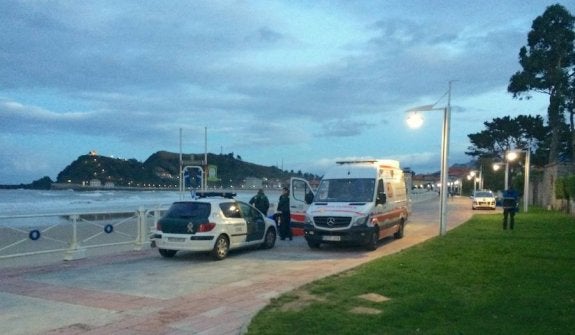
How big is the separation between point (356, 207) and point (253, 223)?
2.94 metres

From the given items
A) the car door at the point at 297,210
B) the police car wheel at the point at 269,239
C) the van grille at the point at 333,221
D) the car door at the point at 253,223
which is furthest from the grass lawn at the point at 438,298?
the car door at the point at 297,210

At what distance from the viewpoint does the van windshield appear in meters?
16.4

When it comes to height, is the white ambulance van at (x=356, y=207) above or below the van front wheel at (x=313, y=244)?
above

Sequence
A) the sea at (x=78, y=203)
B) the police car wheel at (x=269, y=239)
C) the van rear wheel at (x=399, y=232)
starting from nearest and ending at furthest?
the police car wheel at (x=269, y=239) < the van rear wheel at (x=399, y=232) < the sea at (x=78, y=203)

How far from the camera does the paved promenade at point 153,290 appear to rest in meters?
7.29

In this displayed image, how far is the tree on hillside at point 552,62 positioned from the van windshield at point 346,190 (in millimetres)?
36969

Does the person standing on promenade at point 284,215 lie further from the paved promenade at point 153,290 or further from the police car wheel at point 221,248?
the police car wheel at point 221,248

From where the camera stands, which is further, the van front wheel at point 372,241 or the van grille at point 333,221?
the van front wheel at point 372,241

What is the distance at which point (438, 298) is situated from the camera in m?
8.35

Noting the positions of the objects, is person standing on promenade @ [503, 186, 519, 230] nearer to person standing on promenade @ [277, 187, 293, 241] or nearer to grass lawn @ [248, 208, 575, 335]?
grass lawn @ [248, 208, 575, 335]

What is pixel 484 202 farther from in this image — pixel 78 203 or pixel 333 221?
pixel 78 203

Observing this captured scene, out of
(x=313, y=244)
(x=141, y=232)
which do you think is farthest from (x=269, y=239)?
(x=141, y=232)

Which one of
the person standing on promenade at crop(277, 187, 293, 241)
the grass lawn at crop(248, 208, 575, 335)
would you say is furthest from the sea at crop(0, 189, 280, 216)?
the grass lawn at crop(248, 208, 575, 335)

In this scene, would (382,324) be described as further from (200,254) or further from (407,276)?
(200,254)
